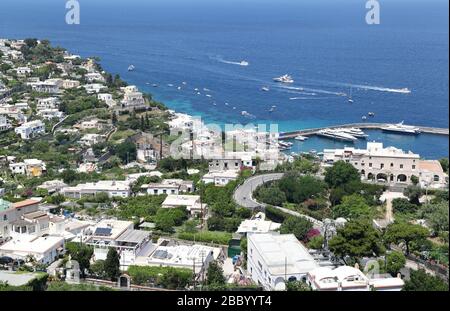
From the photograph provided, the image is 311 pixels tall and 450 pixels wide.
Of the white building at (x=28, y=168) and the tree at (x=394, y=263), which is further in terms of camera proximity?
the white building at (x=28, y=168)

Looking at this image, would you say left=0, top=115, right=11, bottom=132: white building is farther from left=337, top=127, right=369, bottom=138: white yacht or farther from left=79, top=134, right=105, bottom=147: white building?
left=337, top=127, right=369, bottom=138: white yacht

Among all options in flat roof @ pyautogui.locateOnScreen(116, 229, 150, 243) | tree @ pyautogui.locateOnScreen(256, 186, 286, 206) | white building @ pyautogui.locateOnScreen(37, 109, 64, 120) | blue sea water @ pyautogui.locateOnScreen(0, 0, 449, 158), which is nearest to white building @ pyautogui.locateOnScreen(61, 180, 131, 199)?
tree @ pyautogui.locateOnScreen(256, 186, 286, 206)

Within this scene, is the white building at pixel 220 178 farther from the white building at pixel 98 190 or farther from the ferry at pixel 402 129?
the ferry at pixel 402 129

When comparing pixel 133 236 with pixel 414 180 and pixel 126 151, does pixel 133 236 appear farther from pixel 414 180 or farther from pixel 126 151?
pixel 126 151

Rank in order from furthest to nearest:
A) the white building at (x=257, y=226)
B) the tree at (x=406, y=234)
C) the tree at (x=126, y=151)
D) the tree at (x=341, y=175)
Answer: the tree at (x=126, y=151) < the tree at (x=341, y=175) < the white building at (x=257, y=226) < the tree at (x=406, y=234)

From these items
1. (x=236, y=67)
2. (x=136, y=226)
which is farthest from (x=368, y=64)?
(x=136, y=226)

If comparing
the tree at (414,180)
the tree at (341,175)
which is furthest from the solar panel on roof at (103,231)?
the tree at (414,180)
